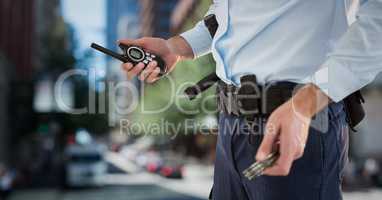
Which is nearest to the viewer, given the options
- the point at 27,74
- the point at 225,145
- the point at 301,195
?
the point at 301,195

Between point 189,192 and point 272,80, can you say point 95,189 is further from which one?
point 272,80

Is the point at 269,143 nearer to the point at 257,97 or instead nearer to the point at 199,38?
the point at 257,97

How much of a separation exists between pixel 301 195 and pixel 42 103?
2991 cm

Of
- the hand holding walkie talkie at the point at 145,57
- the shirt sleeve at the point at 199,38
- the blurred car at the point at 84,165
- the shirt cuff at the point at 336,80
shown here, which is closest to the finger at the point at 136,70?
the hand holding walkie talkie at the point at 145,57

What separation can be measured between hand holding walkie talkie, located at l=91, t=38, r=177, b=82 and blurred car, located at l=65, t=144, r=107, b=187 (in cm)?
2033

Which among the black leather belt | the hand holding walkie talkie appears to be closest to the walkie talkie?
the hand holding walkie talkie

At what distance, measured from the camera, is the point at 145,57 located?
4.61ft

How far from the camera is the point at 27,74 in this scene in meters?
32.6

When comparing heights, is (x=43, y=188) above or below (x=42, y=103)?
below

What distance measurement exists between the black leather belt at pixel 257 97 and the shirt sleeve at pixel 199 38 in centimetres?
27

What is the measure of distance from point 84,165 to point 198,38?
2077 centimetres

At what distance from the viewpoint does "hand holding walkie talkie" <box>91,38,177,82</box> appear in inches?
54.4

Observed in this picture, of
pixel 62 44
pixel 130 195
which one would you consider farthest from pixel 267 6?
pixel 62 44

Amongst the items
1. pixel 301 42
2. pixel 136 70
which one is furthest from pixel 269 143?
pixel 136 70
